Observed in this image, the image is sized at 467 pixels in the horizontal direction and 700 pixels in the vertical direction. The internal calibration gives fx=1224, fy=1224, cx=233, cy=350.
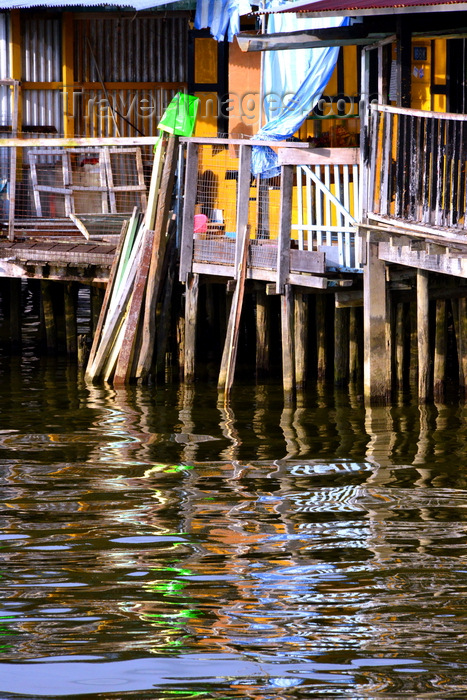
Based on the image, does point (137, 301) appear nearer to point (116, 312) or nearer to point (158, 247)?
point (116, 312)

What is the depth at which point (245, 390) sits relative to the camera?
47.8ft

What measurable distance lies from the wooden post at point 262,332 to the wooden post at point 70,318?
115 inches

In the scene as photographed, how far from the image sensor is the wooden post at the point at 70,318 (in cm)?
1652

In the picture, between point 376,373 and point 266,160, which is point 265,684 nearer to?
point 376,373

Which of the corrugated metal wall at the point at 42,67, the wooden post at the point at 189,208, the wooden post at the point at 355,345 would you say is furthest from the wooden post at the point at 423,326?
the corrugated metal wall at the point at 42,67

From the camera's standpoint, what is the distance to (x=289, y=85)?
15438 millimetres

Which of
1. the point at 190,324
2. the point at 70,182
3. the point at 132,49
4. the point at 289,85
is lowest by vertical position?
the point at 190,324

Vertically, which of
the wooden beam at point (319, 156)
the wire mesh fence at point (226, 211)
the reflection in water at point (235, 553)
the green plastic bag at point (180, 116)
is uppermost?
the green plastic bag at point (180, 116)

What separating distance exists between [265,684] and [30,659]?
1.19 metres

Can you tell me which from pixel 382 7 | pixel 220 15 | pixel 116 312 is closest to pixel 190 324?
pixel 116 312

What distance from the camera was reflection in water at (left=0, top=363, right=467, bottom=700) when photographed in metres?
5.96

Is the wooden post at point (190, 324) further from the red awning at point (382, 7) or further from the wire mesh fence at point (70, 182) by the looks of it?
the red awning at point (382, 7)

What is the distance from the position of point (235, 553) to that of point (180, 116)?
869 cm

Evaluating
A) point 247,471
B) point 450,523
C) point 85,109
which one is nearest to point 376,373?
point 247,471
